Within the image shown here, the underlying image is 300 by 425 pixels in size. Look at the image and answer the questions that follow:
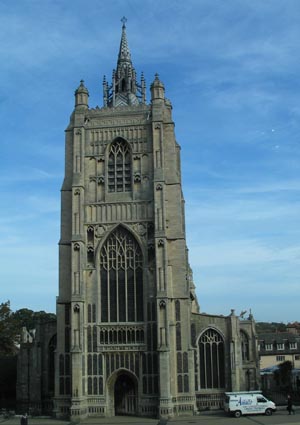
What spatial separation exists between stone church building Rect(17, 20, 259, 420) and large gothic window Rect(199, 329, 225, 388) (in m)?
0.08

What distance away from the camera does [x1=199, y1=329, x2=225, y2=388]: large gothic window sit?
44.2 metres

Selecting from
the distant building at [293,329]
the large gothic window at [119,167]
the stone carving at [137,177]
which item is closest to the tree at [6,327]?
the large gothic window at [119,167]

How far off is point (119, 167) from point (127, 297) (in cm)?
1074

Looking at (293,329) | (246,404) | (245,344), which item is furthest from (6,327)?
(293,329)

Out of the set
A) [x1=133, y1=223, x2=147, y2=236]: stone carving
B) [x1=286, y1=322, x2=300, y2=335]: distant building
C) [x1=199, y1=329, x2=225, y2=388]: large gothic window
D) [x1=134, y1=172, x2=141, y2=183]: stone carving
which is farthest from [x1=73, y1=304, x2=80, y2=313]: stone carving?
[x1=286, y1=322, x2=300, y2=335]: distant building

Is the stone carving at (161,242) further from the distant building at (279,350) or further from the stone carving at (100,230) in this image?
the distant building at (279,350)

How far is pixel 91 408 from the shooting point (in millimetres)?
42094

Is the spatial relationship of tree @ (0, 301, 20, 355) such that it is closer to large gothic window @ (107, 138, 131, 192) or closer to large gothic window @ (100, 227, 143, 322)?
large gothic window @ (100, 227, 143, 322)

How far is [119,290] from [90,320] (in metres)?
3.18

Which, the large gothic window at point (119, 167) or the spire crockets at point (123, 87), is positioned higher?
the spire crockets at point (123, 87)

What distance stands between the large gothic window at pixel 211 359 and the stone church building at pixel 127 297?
8 cm

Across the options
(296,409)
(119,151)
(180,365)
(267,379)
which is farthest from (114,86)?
(267,379)

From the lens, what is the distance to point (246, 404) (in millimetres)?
39906

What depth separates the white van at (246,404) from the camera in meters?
39.8
